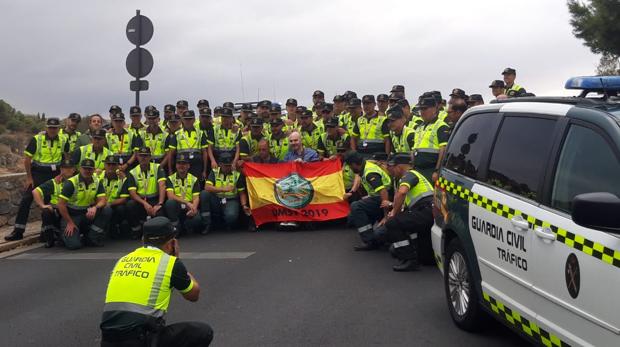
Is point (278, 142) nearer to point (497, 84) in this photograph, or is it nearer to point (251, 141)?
point (251, 141)

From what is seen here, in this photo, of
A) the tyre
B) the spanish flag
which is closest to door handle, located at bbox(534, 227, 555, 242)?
the tyre

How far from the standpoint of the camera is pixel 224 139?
12523 millimetres

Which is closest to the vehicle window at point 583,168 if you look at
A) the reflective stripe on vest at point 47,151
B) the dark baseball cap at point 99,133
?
the dark baseball cap at point 99,133

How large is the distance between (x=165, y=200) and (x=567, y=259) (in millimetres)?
8754

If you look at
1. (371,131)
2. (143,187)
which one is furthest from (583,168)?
(143,187)

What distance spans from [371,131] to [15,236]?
6265 millimetres

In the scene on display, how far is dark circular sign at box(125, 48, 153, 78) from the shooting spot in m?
12.4

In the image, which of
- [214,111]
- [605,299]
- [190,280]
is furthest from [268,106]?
[605,299]

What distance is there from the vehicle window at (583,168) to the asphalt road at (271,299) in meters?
1.79

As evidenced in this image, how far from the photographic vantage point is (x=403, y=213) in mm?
7977

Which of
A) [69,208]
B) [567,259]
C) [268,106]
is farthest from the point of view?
[268,106]

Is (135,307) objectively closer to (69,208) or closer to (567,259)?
(567,259)

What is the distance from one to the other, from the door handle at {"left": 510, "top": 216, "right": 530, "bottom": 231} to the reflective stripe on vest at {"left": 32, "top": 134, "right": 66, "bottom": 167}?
9282 mm

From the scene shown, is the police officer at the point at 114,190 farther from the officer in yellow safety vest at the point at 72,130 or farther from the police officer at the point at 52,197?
the officer in yellow safety vest at the point at 72,130
